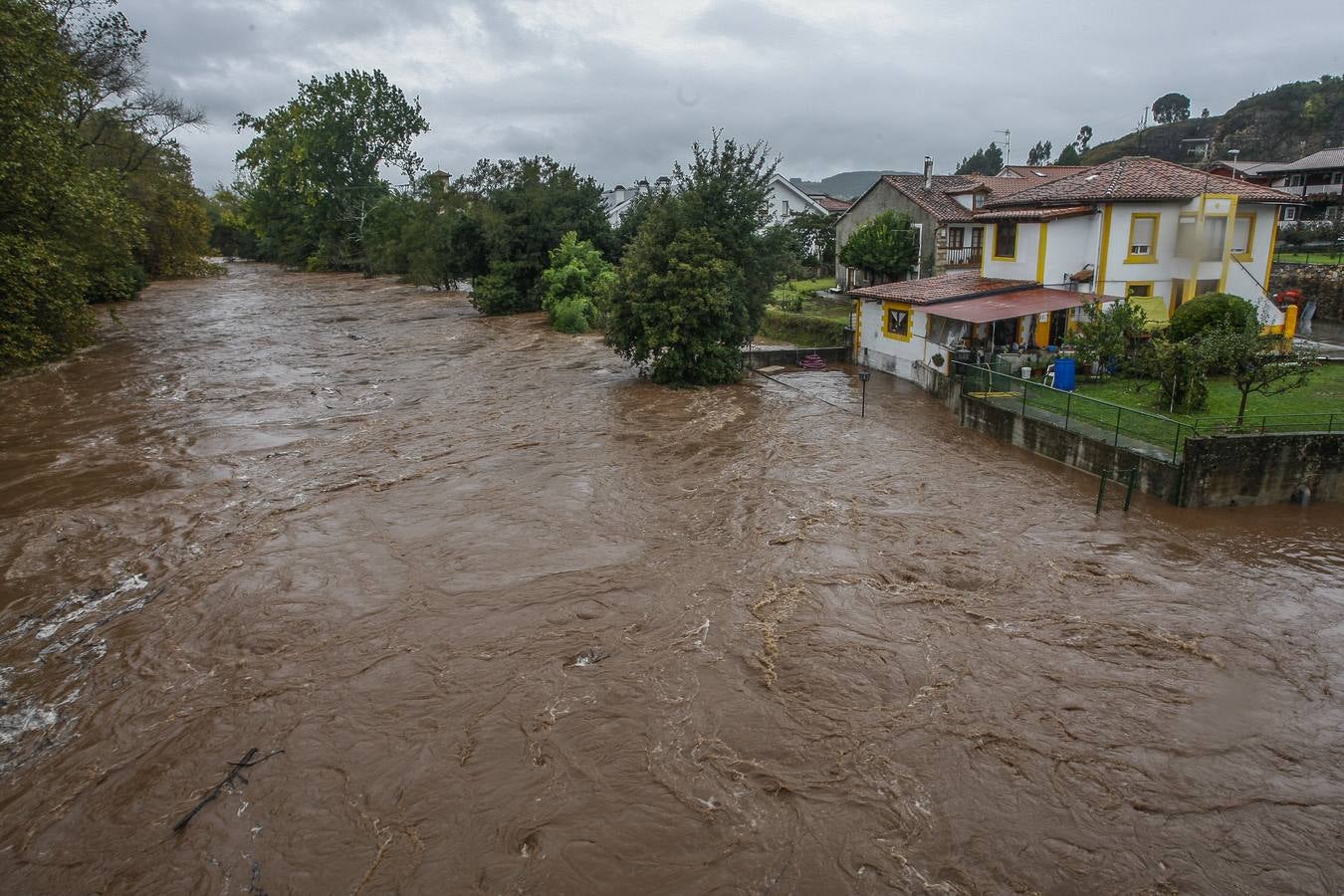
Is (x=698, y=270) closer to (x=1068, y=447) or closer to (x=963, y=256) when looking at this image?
(x=1068, y=447)

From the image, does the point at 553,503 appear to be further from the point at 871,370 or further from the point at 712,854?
the point at 871,370

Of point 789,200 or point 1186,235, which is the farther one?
point 789,200

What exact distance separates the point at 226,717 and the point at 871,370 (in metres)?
24.0

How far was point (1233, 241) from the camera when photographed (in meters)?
25.3

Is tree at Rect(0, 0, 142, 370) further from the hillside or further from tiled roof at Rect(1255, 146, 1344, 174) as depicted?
the hillside

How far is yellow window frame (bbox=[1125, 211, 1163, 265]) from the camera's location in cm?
2464

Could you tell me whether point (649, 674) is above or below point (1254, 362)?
below

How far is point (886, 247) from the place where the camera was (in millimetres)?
36812

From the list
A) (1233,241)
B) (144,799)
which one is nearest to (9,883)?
(144,799)

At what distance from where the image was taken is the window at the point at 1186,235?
A: 2464 centimetres

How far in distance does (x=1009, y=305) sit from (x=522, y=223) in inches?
1094

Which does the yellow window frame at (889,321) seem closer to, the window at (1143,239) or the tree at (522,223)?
the window at (1143,239)

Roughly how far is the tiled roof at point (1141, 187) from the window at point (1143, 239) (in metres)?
0.73

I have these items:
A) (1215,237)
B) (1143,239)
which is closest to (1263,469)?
(1143,239)
